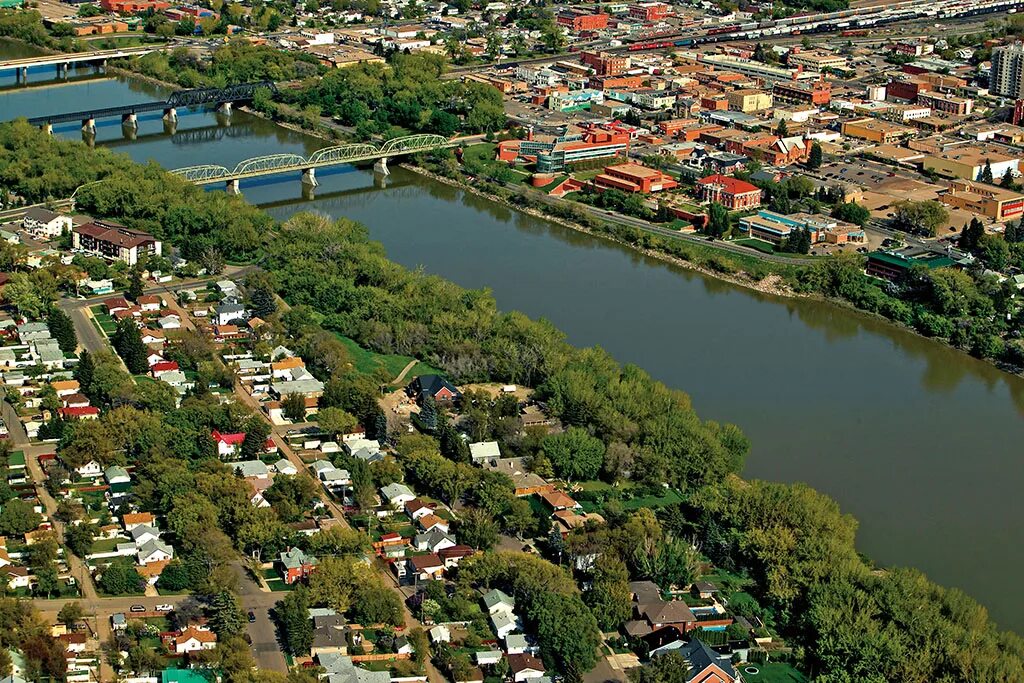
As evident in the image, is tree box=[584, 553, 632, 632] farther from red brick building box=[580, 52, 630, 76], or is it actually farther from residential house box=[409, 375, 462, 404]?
red brick building box=[580, 52, 630, 76]

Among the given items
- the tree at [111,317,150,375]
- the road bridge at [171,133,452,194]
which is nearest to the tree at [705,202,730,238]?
the road bridge at [171,133,452,194]

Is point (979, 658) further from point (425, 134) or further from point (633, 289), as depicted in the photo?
point (425, 134)

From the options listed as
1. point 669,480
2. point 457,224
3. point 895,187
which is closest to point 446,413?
point 669,480

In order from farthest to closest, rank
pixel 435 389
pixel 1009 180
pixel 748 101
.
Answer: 1. pixel 748 101
2. pixel 1009 180
3. pixel 435 389

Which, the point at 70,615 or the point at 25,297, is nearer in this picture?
the point at 70,615

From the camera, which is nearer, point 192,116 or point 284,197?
point 284,197

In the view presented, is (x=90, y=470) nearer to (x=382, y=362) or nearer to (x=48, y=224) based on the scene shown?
(x=382, y=362)

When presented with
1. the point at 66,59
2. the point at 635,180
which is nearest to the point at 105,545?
the point at 635,180
